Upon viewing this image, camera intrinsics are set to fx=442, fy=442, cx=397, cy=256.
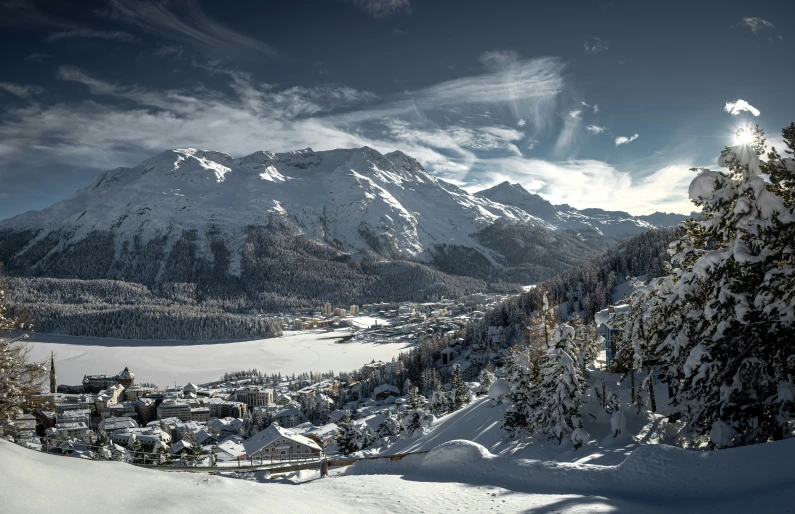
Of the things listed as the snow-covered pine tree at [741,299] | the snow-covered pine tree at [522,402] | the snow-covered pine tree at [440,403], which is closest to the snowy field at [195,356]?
the snow-covered pine tree at [440,403]

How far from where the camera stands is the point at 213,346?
123312 millimetres

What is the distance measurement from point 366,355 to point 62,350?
75.6 meters

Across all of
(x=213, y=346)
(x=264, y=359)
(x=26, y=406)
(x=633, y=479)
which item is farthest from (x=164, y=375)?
(x=633, y=479)

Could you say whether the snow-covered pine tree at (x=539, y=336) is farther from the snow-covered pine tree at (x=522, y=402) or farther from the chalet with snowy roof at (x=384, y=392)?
the chalet with snowy roof at (x=384, y=392)

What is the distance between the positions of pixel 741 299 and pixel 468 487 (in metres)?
8.16

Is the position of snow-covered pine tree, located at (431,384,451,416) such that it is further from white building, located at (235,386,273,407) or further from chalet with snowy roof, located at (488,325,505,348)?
chalet with snowy roof, located at (488,325,505,348)

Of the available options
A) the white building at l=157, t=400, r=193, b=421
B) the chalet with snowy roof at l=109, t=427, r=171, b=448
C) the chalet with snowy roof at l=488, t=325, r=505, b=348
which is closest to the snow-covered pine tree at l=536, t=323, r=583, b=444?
the chalet with snowy roof at l=109, t=427, r=171, b=448

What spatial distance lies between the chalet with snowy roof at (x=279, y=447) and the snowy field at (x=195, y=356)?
5958 centimetres

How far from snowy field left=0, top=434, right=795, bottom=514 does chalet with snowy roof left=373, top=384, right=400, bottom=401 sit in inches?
2290

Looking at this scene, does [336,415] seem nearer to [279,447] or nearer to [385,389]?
[385,389]

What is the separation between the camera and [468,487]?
12.0 meters

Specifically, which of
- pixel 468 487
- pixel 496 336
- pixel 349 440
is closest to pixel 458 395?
A: pixel 349 440

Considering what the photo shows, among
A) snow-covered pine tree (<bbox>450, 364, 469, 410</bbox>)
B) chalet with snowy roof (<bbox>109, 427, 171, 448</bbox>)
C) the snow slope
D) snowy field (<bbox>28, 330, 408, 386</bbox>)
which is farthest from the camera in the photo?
snowy field (<bbox>28, 330, 408, 386</bbox>)

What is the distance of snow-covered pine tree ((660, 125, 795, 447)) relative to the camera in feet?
31.6
